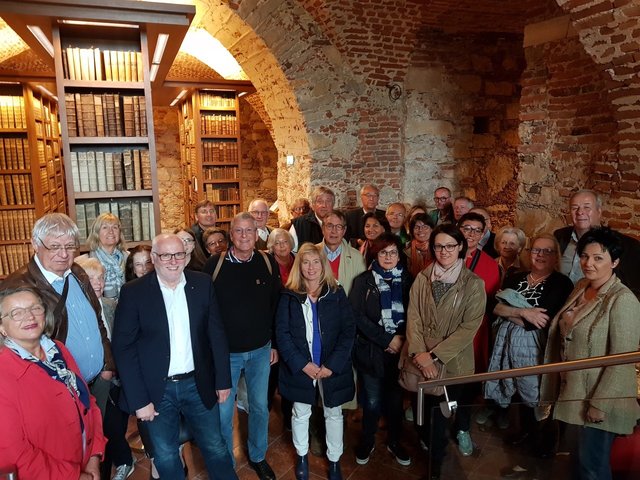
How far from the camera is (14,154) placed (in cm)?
610

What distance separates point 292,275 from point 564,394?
5.46ft

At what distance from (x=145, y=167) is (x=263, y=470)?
102 inches

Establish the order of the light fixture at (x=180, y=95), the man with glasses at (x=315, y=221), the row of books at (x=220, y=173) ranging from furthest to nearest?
the row of books at (x=220, y=173) → the light fixture at (x=180, y=95) → the man with glasses at (x=315, y=221)

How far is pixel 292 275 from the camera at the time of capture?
290 centimetres

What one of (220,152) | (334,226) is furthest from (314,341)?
(220,152)

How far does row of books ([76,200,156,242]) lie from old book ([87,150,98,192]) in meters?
0.14

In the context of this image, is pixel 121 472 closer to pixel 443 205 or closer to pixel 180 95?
pixel 443 205

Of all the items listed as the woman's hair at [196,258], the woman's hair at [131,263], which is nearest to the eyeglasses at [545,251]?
the woman's hair at [196,258]

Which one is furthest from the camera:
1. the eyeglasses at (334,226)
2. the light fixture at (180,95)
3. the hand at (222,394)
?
the light fixture at (180,95)

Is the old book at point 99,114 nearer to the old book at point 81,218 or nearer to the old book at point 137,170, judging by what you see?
the old book at point 137,170

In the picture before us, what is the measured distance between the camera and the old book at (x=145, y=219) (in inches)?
159

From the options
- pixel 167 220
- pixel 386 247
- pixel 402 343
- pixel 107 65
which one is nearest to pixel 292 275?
pixel 386 247

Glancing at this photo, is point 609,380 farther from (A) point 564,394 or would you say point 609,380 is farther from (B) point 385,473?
(B) point 385,473

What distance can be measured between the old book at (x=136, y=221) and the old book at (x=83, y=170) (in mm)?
390
